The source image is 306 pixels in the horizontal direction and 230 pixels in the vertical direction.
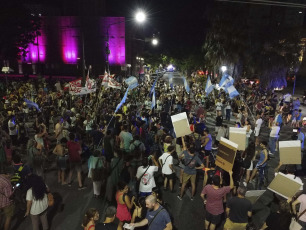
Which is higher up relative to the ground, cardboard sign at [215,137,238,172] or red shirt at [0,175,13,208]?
cardboard sign at [215,137,238,172]

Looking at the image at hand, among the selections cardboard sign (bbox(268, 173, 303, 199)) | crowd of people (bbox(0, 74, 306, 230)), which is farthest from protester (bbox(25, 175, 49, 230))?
cardboard sign (bbox(268, 173, 303, 199))

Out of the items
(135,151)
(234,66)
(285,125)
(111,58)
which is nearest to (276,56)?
(234,66)

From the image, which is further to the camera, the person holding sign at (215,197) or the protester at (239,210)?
the person holding sign at (215,197)

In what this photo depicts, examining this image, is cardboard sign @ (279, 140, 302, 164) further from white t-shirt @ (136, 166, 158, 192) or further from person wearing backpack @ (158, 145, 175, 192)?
white t-shirt @ (136, 166, 158, 192)

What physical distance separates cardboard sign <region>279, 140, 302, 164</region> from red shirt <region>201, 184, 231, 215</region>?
2.16 meters

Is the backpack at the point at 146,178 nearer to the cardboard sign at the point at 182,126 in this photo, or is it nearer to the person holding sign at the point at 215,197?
the person holding sign at the point at 215,197

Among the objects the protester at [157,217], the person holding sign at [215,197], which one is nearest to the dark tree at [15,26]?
the person holding sign at [215,197]

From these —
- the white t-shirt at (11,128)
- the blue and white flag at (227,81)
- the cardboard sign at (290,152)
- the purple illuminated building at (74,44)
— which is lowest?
the white t-shirt at (11,128)

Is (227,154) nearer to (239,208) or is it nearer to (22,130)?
(239,208)

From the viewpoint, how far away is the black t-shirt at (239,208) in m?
4.66

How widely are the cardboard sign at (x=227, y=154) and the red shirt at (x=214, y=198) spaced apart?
639 millimetres

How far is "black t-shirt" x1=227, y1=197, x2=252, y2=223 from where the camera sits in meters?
4.66

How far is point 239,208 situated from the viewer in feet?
15.4

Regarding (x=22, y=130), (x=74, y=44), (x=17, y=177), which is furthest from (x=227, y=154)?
(x=74, y=44)
